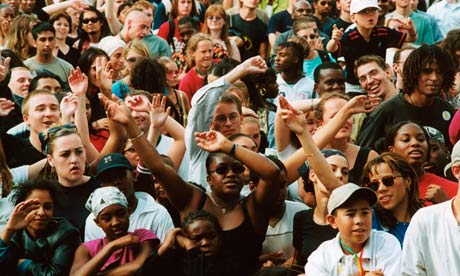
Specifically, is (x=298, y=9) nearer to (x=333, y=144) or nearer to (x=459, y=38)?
(x=459, y=38)

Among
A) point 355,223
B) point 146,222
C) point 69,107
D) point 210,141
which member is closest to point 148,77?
point 69,107

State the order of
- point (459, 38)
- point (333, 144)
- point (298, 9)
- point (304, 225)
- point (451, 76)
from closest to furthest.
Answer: point (304, 225), point (333, 144), point (451, 76), point (459, 38), point (298, 9)

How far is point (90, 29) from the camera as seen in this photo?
1573 centimetres

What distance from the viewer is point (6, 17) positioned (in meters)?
15.4

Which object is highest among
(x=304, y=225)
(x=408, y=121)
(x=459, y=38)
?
(x=459, y=38)

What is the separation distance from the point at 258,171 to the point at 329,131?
1.11 metres

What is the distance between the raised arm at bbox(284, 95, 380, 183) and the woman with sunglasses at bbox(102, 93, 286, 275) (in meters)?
0.65

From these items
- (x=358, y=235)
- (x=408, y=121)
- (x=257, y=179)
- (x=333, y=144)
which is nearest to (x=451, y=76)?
(x=408, y=121)

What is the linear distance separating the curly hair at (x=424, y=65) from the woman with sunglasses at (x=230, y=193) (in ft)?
7.88

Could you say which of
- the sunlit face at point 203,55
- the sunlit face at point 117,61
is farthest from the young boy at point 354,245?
the sunlit face at point 117,61

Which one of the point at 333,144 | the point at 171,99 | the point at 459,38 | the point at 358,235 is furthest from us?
the point at 459,38

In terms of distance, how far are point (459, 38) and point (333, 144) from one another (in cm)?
372

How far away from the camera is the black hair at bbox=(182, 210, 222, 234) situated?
862 centimetres

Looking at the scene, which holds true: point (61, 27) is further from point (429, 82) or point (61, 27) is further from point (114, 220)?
point (114, 220)
